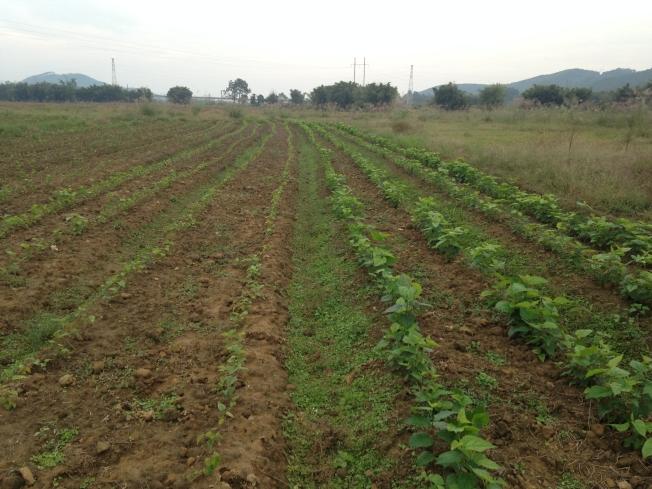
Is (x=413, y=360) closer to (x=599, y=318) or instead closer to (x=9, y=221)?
(x=599, y=318)

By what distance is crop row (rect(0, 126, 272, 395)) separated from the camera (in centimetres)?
453

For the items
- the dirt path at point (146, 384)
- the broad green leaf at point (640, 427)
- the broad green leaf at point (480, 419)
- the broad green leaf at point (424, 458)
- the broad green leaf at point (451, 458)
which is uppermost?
the broad green leaf at point (480, 419)

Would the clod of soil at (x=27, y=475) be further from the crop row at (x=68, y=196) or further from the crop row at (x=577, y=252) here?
the crop row at (x=577, y=252)

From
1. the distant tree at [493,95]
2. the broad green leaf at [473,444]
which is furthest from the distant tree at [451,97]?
the broad green leaf at [473,444]

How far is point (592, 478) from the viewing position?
3238mm

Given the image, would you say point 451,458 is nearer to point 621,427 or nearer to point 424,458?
point 424,458

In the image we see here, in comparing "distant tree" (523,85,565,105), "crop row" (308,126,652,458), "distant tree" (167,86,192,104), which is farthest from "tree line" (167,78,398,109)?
"crop row" (308,126,652,458)

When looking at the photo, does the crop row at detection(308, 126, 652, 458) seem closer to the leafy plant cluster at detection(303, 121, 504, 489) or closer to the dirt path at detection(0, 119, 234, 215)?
the leafy plant cluster at detection(303, 121, 504, 489)

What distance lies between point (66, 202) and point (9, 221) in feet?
6.12

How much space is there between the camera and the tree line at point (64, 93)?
3206 inches

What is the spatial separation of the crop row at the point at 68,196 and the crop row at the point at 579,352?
293 inches

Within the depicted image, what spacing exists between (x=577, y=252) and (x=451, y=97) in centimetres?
5655

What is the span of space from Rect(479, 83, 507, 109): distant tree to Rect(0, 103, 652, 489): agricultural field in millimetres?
51287

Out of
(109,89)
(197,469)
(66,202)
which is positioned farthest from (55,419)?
(109,89)
